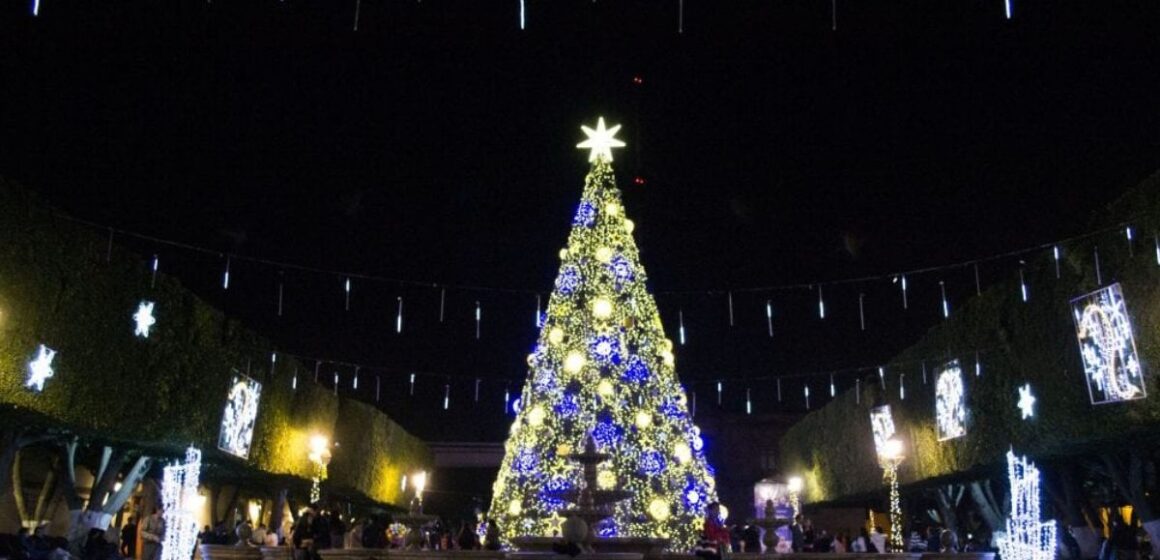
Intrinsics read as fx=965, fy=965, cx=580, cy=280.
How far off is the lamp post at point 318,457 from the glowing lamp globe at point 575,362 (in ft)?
31.8

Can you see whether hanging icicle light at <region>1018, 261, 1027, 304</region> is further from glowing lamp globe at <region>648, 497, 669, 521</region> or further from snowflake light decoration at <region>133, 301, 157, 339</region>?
snowflake light decoration at <region>133, 301, 157, 339</region>

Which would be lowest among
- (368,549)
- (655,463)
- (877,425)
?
(368,549)

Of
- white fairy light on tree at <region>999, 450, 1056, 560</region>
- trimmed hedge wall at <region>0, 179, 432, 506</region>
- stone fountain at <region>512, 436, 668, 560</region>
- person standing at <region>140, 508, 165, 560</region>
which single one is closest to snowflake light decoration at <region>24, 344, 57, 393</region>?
trimmed hedge wall at <region>0, 179, 432, 506</region>

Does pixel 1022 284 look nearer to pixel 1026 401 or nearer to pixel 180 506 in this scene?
pixel 1026 401

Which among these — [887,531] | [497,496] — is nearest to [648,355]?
[497,496]

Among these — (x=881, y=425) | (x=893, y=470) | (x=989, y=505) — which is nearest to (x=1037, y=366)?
(x=893, y=470)

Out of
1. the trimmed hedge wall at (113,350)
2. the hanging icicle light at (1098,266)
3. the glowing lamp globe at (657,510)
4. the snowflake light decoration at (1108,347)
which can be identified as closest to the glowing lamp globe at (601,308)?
the glowing lamp globe at (657,510)

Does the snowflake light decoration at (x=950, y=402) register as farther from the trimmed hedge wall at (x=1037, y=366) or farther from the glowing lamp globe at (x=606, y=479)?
the glowing lamp globe at (x=606, y=479)

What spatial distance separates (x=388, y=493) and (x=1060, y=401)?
102 feet

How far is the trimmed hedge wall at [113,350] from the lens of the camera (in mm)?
16734

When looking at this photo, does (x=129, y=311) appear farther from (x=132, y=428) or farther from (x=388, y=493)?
(x=388, y=493)

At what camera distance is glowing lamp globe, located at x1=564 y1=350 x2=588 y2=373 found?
22.2 metres

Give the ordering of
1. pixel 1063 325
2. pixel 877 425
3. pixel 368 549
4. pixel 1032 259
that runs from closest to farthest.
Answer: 1. pixel 368 549
2. pixel 1063 325
3. pixel 1032 259
4. pixel 877 425

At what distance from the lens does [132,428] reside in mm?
20969
